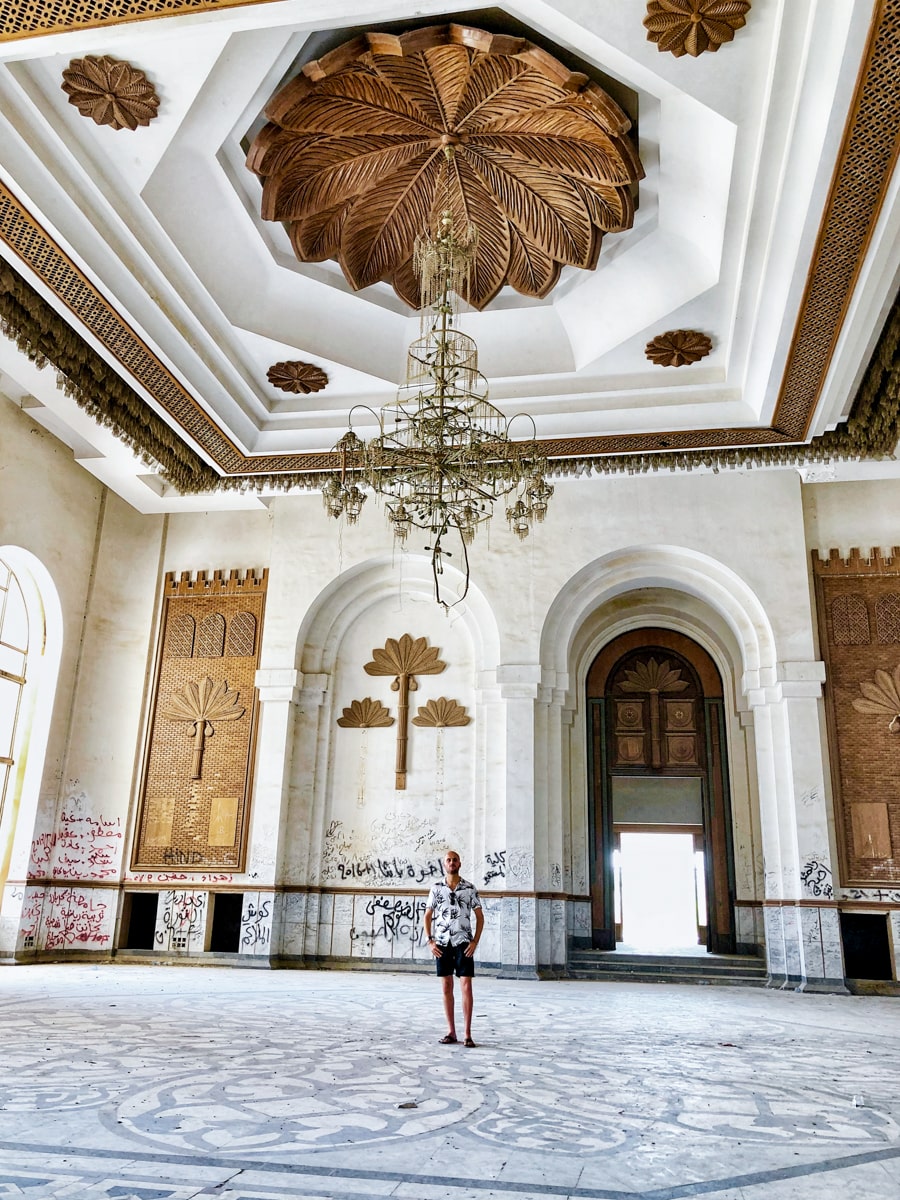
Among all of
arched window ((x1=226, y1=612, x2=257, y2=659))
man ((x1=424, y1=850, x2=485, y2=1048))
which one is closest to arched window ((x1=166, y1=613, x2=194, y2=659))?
arched window ((x1=226, y1=612, x2=257, y2=659))

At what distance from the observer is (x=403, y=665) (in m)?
12.6

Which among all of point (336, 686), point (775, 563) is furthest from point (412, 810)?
point (775, 563)

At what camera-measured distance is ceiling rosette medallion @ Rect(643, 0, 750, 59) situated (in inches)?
247

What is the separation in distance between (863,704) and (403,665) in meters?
5.70

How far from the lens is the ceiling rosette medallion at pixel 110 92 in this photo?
22.4ft

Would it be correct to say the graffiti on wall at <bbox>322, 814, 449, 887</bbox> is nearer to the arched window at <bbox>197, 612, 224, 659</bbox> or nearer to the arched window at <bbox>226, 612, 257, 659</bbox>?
the arched window at <bbox>226, 612, 257, 659</bbox>

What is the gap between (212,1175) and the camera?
2893mm

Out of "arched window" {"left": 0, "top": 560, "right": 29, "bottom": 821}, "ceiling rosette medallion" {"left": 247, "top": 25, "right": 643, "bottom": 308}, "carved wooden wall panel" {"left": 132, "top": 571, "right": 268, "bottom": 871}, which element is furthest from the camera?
"carved wooden wall panel" {"left": 132, "top": 571, "right": 268, "bottom": 871}

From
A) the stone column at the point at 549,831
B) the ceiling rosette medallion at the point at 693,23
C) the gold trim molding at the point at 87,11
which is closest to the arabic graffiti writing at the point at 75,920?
the stone column at the point at 549,831

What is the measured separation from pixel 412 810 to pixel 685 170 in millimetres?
7891

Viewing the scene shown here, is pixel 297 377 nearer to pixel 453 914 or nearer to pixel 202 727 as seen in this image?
pixel 202 727

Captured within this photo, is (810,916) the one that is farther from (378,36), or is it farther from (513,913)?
(378,36)

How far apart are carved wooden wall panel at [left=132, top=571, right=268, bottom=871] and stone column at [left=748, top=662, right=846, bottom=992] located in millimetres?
6499

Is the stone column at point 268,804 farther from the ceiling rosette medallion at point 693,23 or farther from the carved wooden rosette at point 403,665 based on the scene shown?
the ceiling rosette medallion at point 693,23
